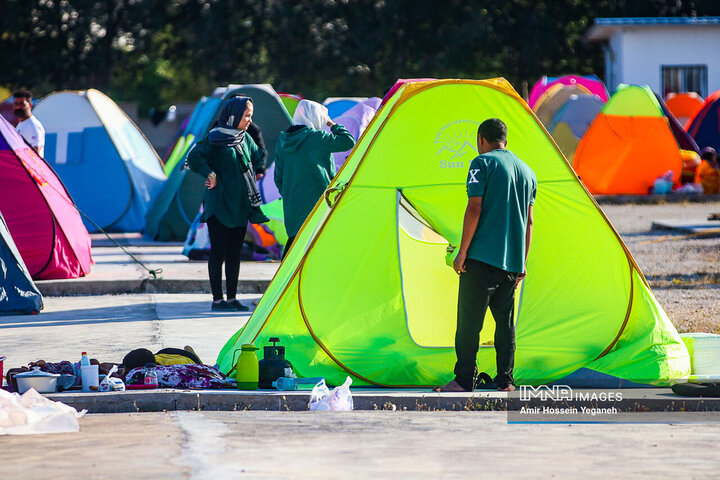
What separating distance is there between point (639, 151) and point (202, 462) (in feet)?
76.7

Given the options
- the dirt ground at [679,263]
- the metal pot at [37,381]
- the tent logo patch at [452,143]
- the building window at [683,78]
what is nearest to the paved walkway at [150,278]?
the dirt ground at [679,263]

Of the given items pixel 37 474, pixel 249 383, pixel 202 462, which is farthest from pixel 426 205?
pixel 37 474

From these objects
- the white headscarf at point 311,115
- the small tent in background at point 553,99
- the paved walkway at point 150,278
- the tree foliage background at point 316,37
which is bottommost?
the paved walkway at point 150,278

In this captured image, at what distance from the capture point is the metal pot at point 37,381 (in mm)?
6718

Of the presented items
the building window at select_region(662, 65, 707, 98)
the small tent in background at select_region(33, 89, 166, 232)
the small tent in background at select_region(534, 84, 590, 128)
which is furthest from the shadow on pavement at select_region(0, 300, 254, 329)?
the building window at select_region(662, 65, 707, 98)

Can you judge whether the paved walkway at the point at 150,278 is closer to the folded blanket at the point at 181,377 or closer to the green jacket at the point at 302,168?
the green jacket at the point at 302,168

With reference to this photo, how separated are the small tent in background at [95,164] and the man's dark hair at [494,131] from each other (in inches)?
501

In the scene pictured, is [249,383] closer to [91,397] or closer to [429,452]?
[91,397]

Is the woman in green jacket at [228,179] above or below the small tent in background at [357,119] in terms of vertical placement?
below

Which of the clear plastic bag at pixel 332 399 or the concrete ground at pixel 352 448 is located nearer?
the concrete ground at pixel 352 448

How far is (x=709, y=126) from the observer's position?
106 feet

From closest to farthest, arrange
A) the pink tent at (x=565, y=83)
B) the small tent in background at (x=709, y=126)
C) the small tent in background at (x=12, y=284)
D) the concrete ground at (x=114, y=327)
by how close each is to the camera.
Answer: the concrete ground at (x=114, y=327) → the small tent in background at (x=12, y=284) → the small tent in background at (x=709, y=126) → the pink tent at (x=565, y=83)

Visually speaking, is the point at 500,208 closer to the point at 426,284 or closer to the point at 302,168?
the point at 426,284

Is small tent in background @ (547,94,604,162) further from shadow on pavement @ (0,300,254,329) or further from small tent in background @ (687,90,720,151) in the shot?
shadow on pavement @ (0,300,254,329)
